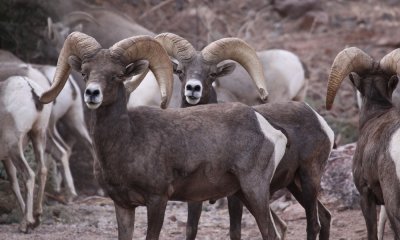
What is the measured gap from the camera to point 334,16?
80.1 feet

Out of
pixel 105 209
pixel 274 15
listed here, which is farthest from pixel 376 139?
pixel 274 15

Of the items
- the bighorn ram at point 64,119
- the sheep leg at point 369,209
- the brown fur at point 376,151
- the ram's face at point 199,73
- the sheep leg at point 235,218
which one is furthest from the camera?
the bighorn ram at point 64,119

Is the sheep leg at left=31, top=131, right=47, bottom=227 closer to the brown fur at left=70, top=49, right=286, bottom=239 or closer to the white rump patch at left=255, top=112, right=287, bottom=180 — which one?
the brown fur at left=70, top=49, right=286, bottom=239

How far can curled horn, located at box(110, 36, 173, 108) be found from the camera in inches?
331

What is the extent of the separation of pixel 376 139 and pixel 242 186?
1.24 m

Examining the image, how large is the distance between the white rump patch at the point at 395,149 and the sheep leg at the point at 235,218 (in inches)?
71.2

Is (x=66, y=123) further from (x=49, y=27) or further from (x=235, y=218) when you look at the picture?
(x=235, y=218)

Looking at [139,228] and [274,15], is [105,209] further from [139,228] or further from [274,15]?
[274,15]

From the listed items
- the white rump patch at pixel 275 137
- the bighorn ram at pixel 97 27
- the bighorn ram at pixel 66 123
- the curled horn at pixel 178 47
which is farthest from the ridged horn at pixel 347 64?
the bighorn ram at pixel 97 27

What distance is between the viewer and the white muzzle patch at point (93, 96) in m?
7.92

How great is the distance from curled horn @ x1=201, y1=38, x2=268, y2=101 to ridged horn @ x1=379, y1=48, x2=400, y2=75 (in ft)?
4.80

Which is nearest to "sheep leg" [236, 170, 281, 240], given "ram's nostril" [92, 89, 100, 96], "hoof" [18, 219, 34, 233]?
"ram's nostril" [92, 89, 100, 96]

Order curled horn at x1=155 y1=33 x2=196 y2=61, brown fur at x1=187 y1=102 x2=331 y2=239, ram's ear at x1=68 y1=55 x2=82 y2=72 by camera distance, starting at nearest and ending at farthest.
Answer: ram's ear at x1=68 y1=55 x2=82 y2=72 → brown fur at x1=187 y1=102 x2=331 y2=239 → curled horn at x1=155 y1=33 x2=196 y2=61

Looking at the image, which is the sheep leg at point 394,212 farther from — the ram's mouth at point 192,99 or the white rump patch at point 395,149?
the ram's mouth at point 192,99
